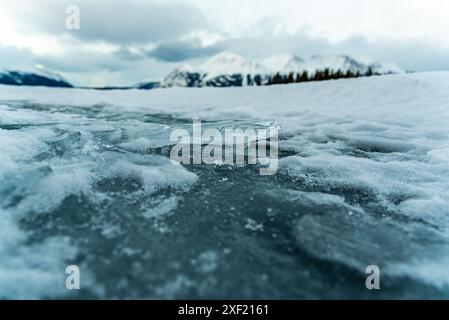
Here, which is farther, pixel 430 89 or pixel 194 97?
pixel 194 97

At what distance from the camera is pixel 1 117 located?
6.27 m

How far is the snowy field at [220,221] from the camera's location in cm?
188

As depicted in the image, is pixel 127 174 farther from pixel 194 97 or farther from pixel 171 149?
pixel 194 97

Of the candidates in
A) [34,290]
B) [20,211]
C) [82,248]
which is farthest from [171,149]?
[34,290]

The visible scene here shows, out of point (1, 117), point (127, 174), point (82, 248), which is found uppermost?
point (1, 117)

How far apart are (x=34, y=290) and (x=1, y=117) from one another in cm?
559

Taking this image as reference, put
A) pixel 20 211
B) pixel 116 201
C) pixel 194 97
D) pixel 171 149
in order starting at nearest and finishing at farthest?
1. pixel 20 211
2. pixel 116 201
3. pixel 171 149
4. pixel 194 97

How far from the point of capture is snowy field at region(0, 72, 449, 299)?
1876 mm

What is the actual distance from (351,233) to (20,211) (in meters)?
2.39

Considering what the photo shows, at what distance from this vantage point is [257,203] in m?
2.79

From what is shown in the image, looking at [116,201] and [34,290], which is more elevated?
[116,201]

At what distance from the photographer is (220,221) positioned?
2469 mm
